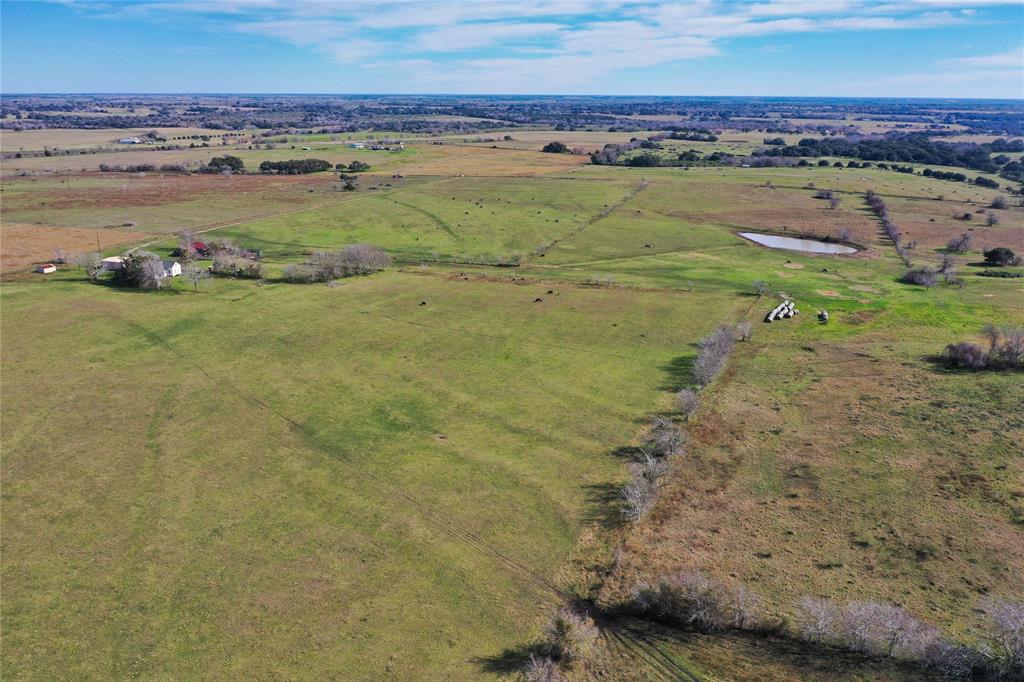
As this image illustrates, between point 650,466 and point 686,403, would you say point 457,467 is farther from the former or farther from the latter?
point 686,403

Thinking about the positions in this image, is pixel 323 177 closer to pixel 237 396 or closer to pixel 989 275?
pixel 237 396

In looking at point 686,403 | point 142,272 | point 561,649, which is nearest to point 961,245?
point 686,403

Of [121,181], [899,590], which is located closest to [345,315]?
[899,590]

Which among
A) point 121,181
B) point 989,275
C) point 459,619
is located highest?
point 121,181

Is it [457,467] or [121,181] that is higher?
[121,181]

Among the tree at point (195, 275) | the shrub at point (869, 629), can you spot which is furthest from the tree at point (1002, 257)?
the tree at point (195, 275)

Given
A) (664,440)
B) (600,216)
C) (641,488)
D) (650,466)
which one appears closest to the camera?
(641,488)

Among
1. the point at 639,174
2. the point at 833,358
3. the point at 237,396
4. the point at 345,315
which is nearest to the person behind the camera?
the point at 237,396
